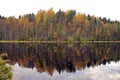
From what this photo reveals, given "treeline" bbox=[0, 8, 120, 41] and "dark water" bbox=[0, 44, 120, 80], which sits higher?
"treeline" bbox=[0, 8, 120, 41]

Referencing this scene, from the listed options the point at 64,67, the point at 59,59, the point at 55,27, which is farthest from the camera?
the point at 55,27

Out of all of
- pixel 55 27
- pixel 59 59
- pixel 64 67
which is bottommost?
pixel 64 67

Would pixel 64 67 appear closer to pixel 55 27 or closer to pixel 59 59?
pixel 59 59

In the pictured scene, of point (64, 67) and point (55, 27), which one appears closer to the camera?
point (64, 67)

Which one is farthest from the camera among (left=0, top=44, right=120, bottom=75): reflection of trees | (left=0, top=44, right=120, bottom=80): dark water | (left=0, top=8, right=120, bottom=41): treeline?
(left=0, top=8, right=120, bottom=41): treeline

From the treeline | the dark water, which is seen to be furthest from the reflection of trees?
the treeline

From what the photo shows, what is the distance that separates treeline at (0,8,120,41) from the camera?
143375mm

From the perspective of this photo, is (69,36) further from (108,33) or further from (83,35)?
(108,33)

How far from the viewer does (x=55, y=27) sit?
14662 centimetres

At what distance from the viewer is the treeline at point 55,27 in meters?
143

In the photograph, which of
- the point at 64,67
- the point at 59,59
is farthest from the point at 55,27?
the point at 64,67

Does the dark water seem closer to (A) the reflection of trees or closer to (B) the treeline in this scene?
(A) the reflection of trees

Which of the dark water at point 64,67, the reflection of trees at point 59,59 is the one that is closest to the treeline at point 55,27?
the reflection of trees at point 59,59

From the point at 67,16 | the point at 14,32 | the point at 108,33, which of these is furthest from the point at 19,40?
the point at 108,33
